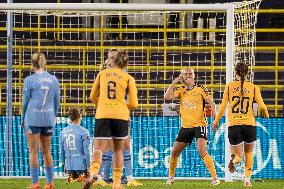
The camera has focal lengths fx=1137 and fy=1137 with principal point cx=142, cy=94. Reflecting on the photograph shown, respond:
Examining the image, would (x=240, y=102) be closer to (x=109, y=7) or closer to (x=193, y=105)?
(x=193, y=105)

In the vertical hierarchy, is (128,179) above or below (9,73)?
below

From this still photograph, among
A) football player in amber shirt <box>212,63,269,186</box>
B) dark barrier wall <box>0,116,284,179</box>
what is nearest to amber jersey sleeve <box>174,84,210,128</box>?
football player in amber shirt <box>212,63,269,186</box>

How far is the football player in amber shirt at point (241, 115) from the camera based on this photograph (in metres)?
17.1

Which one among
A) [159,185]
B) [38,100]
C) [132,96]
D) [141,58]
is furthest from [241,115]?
[141,58]

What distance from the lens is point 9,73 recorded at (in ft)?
66.4

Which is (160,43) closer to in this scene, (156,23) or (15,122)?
(156,23)

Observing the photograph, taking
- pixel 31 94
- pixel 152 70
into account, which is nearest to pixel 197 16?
pixel 152 70

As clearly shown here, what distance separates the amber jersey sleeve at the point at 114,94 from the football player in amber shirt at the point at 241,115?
3.43 m

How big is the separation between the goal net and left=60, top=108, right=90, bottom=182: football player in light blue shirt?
243 cm

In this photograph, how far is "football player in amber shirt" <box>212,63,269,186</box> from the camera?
56.2ft

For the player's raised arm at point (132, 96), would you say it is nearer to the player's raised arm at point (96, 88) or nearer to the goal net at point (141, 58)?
the player's raised arm at point (96, 88)

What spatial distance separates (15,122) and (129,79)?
6.89m

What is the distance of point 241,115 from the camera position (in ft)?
56.4

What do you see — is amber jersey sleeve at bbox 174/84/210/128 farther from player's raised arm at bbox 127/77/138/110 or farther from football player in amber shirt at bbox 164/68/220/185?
player's raised arm at bbox 127/77/138/110
